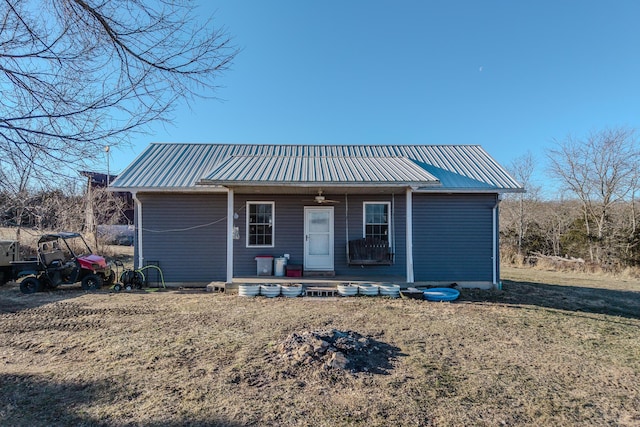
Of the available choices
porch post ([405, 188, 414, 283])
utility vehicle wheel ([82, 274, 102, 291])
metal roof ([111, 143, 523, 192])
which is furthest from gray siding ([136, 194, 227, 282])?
porch post ([405, 188, 414, 283])

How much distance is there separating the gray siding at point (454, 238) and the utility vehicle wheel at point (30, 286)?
9.68 m

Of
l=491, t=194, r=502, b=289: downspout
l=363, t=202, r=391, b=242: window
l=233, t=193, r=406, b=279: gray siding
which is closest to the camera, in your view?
l=491, t=194, r=502, b=289: downspout

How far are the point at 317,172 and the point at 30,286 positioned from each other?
24.9 ft

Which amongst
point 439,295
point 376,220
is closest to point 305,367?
point 439,295

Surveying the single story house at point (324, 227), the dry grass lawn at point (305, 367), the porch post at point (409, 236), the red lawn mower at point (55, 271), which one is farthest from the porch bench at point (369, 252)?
the red lawn mower at point (55, 271)

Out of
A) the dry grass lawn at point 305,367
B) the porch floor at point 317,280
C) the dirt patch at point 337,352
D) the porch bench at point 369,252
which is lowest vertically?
the dry grass lawn at point 305,367

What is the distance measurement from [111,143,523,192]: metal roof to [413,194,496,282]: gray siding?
545 millimetres

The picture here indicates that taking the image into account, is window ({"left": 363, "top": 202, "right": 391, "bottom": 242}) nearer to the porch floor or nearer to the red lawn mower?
the porch floor

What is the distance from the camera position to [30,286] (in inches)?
320

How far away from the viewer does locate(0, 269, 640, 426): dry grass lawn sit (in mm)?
2914

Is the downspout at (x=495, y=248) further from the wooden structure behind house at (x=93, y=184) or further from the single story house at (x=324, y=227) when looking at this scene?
the wooden structure behind house at (x=93, y=184)

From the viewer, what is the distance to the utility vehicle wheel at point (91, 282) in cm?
848

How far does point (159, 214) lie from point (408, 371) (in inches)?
306

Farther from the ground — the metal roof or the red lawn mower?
the metal roof
